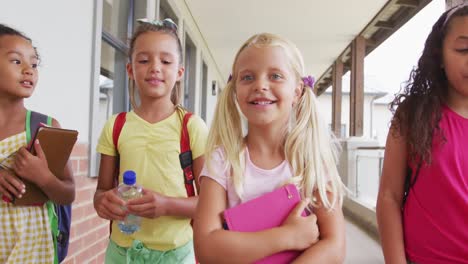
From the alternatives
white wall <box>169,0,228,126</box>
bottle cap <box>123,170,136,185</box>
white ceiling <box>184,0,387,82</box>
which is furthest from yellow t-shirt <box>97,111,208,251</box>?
white ceiling <box>184,0,387,82</box>

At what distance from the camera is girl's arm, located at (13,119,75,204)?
3.59 feet

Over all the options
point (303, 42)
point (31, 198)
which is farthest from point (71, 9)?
point (303, 42)

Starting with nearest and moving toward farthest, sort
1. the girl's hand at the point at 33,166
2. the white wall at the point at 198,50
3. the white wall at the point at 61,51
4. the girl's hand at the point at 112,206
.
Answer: the girl's hand at the point at 33,166 < the girl's hand at the point at 112,206 < the white wall at the point at 61,51 < the white wall at the point at 198,50

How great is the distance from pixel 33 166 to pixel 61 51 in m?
1.00

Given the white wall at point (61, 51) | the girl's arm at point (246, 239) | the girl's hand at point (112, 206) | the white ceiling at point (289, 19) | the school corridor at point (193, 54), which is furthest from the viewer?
the white ceiling at point (289, 19)

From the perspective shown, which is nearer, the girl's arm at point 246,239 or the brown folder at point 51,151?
the girl's arm at point 246,239

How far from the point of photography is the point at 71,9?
2.06m

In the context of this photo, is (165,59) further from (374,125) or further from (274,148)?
(374,125)

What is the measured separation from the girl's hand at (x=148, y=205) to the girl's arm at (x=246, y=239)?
215 millimetres

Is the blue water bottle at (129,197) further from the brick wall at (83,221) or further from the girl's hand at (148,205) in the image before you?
the brick wall at (83,221)

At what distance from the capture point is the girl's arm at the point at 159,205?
1205 millimetres

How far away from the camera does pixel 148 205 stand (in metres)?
1.21

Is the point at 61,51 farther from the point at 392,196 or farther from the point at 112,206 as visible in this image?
the point at 392,196

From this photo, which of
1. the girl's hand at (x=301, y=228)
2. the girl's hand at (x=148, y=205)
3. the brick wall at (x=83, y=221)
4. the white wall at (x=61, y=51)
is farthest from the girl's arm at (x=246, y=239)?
the brick wall at (x=83, y=221)
